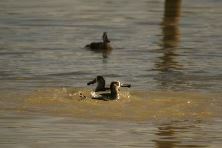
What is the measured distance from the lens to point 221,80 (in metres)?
16.7

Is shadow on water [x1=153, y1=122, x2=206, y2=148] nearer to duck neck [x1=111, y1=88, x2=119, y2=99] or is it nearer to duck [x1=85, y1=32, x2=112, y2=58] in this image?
duck neck [x1=111, y1=88, x2=119, y2=99]

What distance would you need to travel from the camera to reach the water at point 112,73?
11633 millimetres

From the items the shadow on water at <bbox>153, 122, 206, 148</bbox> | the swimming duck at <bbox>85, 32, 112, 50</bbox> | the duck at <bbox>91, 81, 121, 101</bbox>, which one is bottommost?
the shadow on water at <bbox>153, 122, 206, 148</bbox>

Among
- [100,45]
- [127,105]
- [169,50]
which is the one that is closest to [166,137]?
[127,105]

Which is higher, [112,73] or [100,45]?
[100,45]

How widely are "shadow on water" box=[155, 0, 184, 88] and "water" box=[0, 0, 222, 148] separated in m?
0.02

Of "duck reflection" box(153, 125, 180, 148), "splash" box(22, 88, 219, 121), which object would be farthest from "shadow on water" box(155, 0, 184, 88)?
"duck reflection" box(153, 125, 180, 148)

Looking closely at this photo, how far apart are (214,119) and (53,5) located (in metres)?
17.2

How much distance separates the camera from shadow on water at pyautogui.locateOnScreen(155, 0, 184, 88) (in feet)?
55.5

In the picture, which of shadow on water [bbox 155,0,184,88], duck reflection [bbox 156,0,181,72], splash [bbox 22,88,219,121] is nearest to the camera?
splash [bbox 22,88,219,121]

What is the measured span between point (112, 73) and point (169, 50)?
10.9ft

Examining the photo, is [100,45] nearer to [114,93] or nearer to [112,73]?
[112,73]

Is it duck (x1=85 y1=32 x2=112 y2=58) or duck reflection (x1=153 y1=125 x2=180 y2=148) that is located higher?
duck (x1=85 y1=32 x2=112 y2=58)

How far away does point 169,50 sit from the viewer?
808 inches
